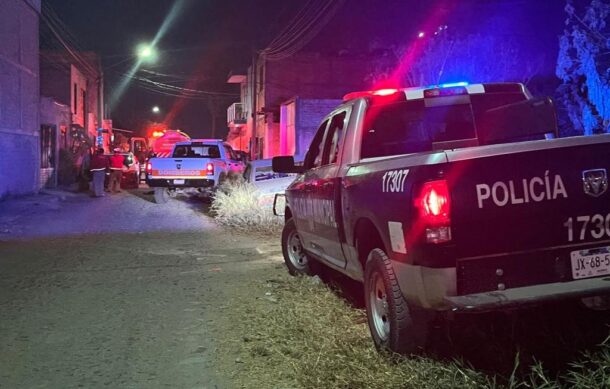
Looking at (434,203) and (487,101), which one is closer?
(434,203)

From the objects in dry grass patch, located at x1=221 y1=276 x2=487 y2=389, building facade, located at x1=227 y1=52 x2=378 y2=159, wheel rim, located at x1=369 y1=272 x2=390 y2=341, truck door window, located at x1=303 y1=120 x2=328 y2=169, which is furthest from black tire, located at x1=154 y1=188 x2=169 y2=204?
wheel rim, located at x1=369 y1=272 x2=390 y2=341

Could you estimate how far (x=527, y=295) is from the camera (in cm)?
361

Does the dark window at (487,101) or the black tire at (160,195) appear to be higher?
the dark window at (487,101)

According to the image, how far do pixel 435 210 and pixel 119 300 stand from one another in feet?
13.9

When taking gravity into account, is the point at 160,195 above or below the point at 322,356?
above

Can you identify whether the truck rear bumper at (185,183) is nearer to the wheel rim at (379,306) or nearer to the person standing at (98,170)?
the person standing at (98,170)

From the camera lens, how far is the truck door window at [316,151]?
652cm

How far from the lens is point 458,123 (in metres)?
5.57

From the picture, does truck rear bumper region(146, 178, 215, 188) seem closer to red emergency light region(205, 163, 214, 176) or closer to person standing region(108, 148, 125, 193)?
red emergency light region(205, 163, 214, 176)

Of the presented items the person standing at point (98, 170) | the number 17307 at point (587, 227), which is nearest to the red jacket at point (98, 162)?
the person standing at point (98, 170)

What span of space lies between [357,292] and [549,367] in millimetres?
2978

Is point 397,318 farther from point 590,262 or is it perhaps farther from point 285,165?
point 285,165

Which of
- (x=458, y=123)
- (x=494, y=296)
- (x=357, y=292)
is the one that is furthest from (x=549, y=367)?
(x=357, y=292)

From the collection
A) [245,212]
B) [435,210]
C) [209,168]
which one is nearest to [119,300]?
[435,210]
